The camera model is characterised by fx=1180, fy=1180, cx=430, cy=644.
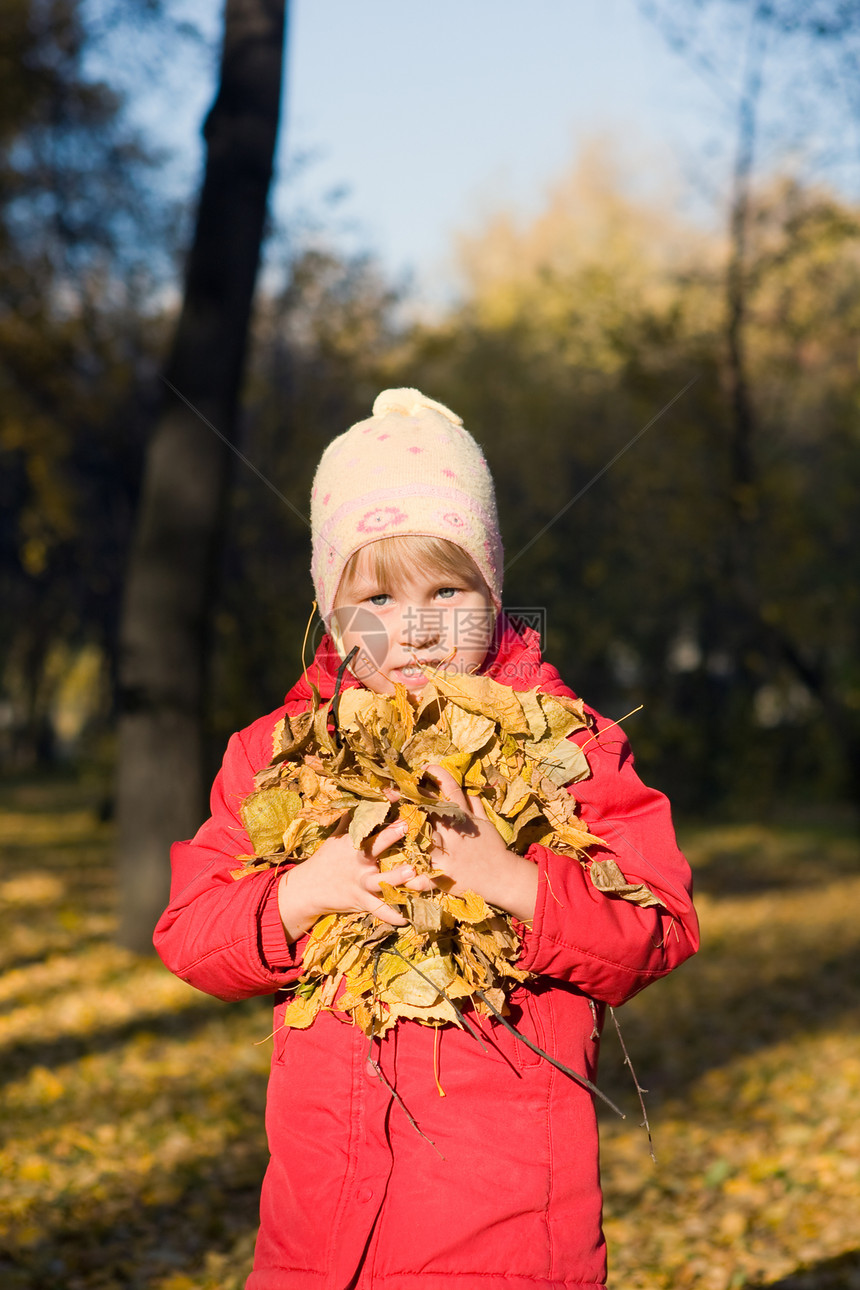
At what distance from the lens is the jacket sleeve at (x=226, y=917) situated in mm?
1919

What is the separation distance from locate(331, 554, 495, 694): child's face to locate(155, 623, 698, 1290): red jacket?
10.5 inches

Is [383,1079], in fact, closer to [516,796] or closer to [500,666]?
[516,796]

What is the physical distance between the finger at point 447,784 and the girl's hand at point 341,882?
0.08 m

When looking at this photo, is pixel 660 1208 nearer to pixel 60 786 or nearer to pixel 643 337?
pixel 643 337

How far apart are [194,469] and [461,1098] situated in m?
6.09

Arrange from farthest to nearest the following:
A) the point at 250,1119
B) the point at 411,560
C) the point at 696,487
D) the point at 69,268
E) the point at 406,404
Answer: the point at 69,268 < the point at 696,487 < the point at 250,1119 < the point at 406,404 < the point at 411,560

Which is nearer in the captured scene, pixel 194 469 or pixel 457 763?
pixel 457 763

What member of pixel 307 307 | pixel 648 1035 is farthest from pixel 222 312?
pixel 307 307

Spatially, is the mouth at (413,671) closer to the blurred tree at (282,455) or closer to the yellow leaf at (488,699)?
the yellow leaf at (488,699)

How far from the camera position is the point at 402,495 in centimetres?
214

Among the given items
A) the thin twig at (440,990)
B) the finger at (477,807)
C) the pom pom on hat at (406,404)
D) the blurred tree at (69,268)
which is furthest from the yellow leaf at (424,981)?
the blurred tree at (69,268)

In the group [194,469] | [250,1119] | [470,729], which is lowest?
[250,1119]

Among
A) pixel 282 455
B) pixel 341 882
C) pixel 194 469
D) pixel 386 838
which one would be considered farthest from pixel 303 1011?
pixel 282 455

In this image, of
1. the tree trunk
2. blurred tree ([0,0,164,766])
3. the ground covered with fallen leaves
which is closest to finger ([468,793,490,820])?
the ground covered with fallen leaves
